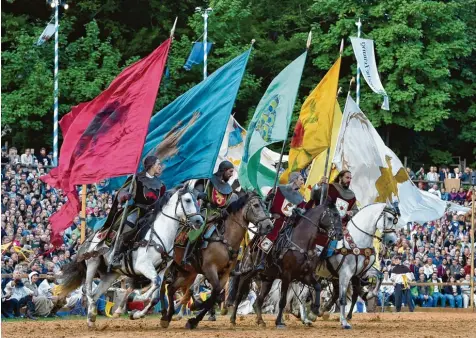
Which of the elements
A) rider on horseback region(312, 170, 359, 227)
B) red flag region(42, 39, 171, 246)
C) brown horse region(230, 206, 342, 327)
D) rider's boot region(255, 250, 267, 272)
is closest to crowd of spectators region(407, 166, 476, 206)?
rider on horseback region(312, 170, 359, 227)

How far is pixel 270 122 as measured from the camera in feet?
88.2

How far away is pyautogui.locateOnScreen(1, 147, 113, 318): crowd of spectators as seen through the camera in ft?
97.4

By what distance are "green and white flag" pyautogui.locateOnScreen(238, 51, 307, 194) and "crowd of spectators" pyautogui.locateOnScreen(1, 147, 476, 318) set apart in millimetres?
2960

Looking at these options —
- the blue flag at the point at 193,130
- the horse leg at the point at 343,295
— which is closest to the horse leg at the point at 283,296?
the horse leg at the point at 343,295

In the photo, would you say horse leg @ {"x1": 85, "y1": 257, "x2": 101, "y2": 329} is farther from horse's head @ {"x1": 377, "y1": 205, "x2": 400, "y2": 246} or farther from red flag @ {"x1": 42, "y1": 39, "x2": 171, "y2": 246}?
horse's head @ {"x1": 377, "y1": 205, "x2": 400, "y2": 246}

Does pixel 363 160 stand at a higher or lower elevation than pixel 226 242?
higher

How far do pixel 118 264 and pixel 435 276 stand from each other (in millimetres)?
19786

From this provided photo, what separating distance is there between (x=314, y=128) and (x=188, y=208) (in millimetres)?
5123

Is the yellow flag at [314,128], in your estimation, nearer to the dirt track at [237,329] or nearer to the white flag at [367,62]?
the dirt track at [237,329]

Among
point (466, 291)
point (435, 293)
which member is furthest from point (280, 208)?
point (466, 291)

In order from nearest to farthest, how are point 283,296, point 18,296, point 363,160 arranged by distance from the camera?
point 283,296 < point 18,296 < point 363,160

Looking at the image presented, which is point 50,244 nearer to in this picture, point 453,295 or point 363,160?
point 363,160

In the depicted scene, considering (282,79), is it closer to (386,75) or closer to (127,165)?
(127,165)

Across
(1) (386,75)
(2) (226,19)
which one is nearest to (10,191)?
(2) (226,19)
